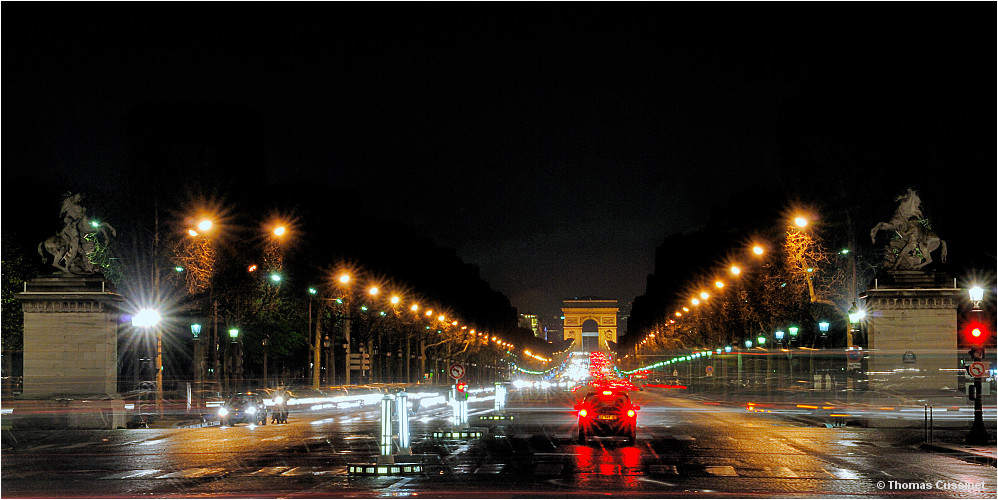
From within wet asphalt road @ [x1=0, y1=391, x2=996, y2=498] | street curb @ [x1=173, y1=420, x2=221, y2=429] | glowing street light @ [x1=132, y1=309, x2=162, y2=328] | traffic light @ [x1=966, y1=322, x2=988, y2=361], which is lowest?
street curb @ [x1=173, y1=420, x2=221, y2=429]

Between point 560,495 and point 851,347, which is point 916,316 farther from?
point 560,495

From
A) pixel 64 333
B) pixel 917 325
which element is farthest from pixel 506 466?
pixel 917 325

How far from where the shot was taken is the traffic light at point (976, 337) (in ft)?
96.7

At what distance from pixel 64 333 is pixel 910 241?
32.0 meters

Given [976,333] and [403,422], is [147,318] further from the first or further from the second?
[976,333]

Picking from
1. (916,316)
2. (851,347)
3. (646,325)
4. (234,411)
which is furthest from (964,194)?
(646,325)

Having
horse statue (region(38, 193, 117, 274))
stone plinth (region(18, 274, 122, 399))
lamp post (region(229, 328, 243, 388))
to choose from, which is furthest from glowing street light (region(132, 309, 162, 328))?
stone plinth (region(18, 274, 122, 399))

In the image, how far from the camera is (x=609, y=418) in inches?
1081

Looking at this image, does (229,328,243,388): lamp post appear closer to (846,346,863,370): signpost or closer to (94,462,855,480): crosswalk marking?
(846,346,863,370): signpost

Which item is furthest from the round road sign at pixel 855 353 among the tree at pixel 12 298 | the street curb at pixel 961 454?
the tree at pixel 12 298

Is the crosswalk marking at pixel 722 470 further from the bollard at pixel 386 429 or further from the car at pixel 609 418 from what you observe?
the car at pixel 609 418

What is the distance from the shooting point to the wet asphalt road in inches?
682

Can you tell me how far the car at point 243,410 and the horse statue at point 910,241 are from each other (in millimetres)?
25667

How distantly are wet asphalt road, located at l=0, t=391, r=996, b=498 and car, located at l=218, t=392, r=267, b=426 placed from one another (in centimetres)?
704
